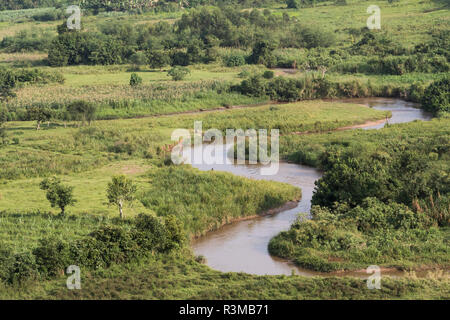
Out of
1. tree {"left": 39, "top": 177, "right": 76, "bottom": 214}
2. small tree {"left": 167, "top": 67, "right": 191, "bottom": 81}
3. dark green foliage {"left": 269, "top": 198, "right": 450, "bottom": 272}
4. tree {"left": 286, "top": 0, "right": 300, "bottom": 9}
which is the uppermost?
tree {"left": 286, "top": 0, "right": 300, "bottom": 9}

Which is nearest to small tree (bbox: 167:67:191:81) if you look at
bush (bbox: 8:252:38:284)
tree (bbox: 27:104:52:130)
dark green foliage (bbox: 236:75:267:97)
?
dark green foliage (bbox: 236:75:267:97)

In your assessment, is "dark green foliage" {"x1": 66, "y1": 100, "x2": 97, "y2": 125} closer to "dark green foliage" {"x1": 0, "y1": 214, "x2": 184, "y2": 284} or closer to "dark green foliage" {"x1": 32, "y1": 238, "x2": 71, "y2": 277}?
"dark green foliage" {"x1": 0, "y1": 214, "x2": 184, "y2": 284}

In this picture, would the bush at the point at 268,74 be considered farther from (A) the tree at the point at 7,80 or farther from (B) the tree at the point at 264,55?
(A) the tree at the point at 7,80

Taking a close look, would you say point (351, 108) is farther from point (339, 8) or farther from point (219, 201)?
point (339, 8)

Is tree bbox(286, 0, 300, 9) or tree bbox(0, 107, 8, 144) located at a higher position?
tree bbox(286, 0, 300, 9)

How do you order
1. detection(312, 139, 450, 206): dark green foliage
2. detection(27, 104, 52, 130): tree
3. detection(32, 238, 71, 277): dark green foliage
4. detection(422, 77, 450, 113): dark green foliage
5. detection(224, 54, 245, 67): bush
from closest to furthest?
Answer: detection(32, 238, 71, 277): dark green foliage < detection(312, 139, 450, 206): dark green foliage < detection(27, 104, 52, 130): tree < detection(422, 77, 450, 113): dark green foliage < detection(224, 54, 245, 67): bush

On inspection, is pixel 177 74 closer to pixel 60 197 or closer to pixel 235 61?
pixel 235 61
